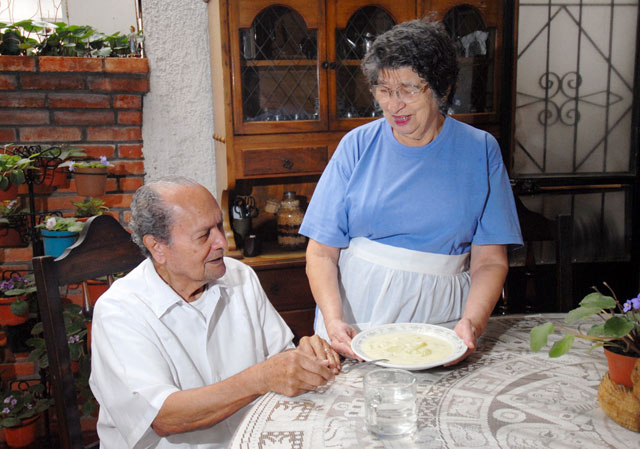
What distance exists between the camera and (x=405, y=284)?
1.56 metres

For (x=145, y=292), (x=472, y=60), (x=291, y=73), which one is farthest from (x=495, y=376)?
(x=472, y=60)

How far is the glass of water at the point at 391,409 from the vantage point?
0.98m

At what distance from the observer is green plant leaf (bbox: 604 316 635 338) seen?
95cm

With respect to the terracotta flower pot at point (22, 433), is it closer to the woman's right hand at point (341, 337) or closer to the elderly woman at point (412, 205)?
the elderly woman at point (412, 205)

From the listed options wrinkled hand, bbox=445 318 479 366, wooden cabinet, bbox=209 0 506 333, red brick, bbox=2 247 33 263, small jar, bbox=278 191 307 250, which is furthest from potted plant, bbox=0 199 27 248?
wrinkled hand, bbox=445 318 479 366

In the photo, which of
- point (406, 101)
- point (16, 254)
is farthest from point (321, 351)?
point (16, 254)

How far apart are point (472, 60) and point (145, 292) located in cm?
194

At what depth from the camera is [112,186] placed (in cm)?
264

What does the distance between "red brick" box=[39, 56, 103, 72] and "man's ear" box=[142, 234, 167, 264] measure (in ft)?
4.74

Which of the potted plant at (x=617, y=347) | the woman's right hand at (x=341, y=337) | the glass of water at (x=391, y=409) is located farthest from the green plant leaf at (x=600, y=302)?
the woman's right hand at (x=341, y=337)

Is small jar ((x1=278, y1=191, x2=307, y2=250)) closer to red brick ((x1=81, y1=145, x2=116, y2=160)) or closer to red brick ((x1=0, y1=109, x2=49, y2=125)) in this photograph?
red brick ((x1=81, y1=145, x2=116, y2=160))

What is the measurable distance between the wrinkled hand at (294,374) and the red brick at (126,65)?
5.92 feet

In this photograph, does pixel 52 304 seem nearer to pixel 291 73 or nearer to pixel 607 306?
pixel 607 306

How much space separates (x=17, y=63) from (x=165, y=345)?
5.52 feet
